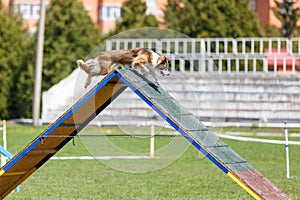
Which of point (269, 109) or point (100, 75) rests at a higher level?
point (100, 75)

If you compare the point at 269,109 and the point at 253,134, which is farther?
the point at 269,109

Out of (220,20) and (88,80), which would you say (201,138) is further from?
(220,20)

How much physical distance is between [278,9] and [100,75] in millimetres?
37530

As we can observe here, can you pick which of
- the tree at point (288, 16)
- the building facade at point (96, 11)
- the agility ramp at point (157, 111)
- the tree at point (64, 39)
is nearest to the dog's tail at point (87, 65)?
the agility ramp at point (157, 111)

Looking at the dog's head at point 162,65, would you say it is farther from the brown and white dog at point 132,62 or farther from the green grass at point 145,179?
the green grass at point 145,179

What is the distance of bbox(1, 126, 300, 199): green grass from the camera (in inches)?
512

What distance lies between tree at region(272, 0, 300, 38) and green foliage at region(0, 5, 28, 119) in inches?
601

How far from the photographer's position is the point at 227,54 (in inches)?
1212

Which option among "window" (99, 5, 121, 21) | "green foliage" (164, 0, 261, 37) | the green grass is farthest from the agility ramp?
"window" (99, 5, 121, 21)

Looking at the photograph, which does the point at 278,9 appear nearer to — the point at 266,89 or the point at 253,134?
the point at 266,89

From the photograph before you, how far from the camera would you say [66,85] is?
31.9 m

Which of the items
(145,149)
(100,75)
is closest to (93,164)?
(145,149)

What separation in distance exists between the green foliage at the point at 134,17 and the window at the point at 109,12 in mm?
15190

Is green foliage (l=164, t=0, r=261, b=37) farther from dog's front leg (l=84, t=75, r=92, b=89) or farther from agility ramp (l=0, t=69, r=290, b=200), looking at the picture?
dog's front leg (l=84, t=75, r=92, b=89)
